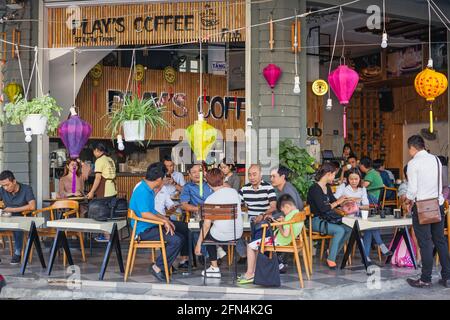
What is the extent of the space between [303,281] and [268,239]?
63 cm

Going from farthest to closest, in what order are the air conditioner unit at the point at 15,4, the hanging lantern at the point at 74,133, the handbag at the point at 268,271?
the air conditioner unit at the point at 15,4 < the hanging lantern at the point at 74,133 < the handbag at the point at 268,271

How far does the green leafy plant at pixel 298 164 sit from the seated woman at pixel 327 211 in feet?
3.37

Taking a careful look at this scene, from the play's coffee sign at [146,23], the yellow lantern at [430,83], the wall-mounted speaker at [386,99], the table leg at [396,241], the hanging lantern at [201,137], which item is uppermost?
the play's coffee sign at [146,23]

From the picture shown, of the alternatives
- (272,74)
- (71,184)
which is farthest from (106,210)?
(272,74)

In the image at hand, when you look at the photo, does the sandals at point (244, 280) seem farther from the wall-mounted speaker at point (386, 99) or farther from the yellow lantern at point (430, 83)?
the wall-mounted speaker at point (386, 99)

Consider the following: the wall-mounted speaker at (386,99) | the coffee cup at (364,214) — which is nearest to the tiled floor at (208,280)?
the coffee cup at (364,214)

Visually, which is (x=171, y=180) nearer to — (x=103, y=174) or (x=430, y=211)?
(x=103, y=174)

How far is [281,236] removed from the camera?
6.57 metres

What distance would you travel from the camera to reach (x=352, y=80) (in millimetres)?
8023

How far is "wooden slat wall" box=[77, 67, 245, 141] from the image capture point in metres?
12.2

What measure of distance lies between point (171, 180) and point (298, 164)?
2.06 m

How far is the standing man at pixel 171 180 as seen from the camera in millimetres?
9248
